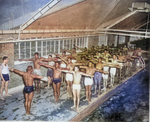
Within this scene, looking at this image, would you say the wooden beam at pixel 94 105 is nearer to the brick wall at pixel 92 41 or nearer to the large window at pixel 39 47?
the large window at pixel 39 47

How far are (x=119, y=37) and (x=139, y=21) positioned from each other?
14.5ft

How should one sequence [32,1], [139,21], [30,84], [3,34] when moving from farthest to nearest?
[139,21], [3,34], [32,1], [30,84]

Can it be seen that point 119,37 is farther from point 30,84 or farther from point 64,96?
point 30,84

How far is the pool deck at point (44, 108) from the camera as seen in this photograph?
20.9 ft

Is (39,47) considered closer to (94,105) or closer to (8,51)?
(8,51)

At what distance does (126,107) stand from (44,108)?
396 cm

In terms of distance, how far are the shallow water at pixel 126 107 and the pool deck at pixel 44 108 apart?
1.64 ft

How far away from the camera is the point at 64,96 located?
8.26m

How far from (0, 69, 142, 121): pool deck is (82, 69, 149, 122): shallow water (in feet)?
1.64

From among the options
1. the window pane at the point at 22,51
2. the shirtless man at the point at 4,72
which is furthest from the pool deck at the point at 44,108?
the window pane at the point at 22,51

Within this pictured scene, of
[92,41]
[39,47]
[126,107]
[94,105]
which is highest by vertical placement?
[92,41]

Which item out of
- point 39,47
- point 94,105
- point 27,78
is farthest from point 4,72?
point 94,105

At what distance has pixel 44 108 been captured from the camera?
7.02 metres

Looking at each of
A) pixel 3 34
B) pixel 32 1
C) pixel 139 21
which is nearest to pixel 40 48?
pixel 3 34
